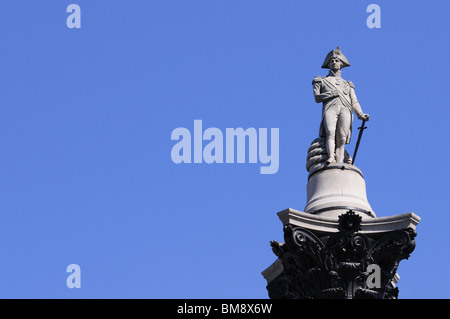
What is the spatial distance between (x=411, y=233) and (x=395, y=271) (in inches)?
41.0

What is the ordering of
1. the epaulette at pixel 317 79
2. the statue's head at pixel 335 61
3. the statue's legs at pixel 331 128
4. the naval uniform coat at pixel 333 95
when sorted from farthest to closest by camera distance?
the statue's head at pixel 335 61
the epaulette at pixel 317 79
the naval uniform coat at pixel 333 95
the statue's legs at pixel 331 128

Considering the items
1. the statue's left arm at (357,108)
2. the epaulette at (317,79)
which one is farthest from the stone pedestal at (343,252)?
the epaulette at (317,79)

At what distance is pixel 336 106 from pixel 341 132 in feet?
2.68

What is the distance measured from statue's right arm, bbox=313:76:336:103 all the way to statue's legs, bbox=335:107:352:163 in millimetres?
655

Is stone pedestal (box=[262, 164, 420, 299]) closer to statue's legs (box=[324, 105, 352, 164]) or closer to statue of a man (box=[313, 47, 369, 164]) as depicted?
statue's legs (box=[324, 105, 352, 164])

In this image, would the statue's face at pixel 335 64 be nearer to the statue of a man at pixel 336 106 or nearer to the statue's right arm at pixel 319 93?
the statue of a man at pixel 336 106

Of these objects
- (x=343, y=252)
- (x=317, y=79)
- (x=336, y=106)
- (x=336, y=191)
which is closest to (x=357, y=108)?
(x=336, y=106)

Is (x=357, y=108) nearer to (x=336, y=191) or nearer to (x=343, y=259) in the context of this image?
(x=336, y=191)

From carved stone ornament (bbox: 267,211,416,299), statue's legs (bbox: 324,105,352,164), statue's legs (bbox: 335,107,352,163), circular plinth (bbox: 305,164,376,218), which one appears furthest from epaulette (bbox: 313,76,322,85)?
carved stone ornament (bbox: 267,211,416,299)

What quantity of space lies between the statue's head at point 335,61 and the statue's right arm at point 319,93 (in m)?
0.59

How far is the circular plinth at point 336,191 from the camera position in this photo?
1355 inches
